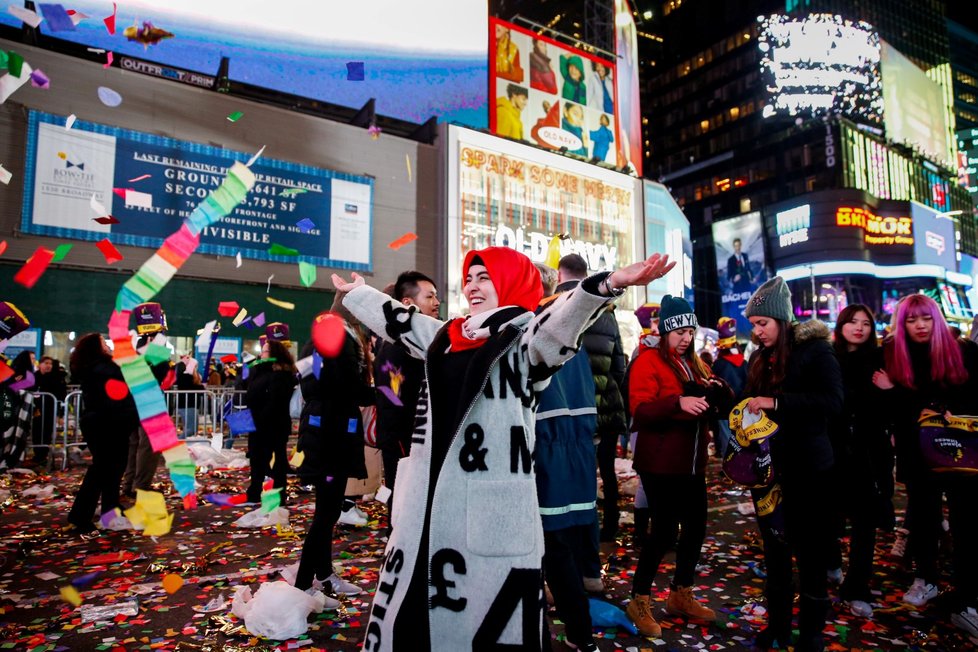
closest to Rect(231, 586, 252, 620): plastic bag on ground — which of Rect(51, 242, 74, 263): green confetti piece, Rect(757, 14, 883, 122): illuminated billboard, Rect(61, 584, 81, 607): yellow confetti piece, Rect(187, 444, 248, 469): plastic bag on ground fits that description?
Rect(61, 584, 81, 607): yellow confetti piece

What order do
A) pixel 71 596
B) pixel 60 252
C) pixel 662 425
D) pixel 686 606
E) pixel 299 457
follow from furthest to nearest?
1. pixel 60 252
2. pixel 299 457
3. pixel 71 596
4. pixel 686 606
5. pixel 662 425

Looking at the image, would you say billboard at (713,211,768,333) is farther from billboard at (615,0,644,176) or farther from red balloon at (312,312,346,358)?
red balloon at (312,312,346,358)

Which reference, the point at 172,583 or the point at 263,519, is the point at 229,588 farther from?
the point at 263,519

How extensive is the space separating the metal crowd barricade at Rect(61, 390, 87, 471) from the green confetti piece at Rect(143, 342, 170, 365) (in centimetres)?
436

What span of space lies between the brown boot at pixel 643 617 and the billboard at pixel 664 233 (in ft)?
86.9

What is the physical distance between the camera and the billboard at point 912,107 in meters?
53.8

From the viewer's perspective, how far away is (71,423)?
11500 mm

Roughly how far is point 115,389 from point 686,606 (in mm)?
5427

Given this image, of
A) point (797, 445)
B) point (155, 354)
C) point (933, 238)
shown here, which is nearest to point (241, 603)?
point (797, 445)

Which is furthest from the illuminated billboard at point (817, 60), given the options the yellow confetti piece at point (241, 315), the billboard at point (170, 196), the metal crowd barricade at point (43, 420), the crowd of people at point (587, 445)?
the metal crowd barricade at point (43, 420)

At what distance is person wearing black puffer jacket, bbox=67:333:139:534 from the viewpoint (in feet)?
18.4

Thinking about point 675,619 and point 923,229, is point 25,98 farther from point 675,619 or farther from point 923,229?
point 923,229

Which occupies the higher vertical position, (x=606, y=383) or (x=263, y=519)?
(x=606, y=383)

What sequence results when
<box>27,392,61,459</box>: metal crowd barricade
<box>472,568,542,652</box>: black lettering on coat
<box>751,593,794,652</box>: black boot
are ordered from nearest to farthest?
<box>472,568,542,652</box>: black lettering on coat < <box>751,593,794,652</box>: black boot < <box>27,392,61,459</box>: metal crowd barricade
